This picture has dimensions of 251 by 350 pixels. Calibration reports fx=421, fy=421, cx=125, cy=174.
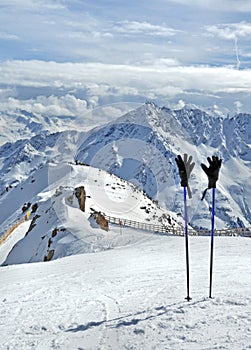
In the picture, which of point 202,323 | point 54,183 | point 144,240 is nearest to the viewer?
point 202,323

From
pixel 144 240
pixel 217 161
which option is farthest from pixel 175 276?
pixel 144 240

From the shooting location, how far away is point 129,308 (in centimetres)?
1309

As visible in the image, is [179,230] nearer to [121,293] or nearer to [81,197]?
[81,197]

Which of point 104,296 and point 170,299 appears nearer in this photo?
point 170,299

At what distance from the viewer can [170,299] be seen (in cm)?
1348

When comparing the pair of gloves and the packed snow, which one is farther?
the pair of gloves

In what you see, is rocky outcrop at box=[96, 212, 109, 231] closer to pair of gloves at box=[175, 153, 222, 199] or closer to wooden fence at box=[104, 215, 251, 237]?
wooden fence at box=[104, 215, 251, 237]

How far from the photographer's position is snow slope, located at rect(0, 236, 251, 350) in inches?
404

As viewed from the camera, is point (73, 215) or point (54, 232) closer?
point (54, 232)

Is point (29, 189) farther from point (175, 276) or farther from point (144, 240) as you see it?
point (175, 276)

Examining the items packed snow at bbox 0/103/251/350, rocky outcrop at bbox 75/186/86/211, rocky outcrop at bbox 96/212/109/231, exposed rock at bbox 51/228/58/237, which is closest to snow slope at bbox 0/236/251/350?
packed snow at bbox 0/103/251/350

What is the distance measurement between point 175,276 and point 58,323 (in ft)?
24.2

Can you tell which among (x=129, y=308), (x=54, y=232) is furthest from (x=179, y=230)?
(x=129, y=308)

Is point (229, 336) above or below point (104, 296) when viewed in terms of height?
above
